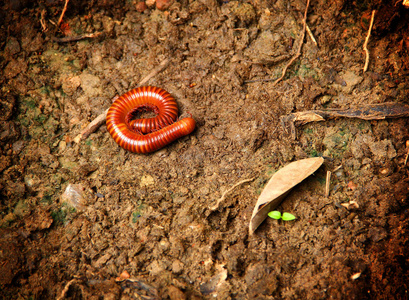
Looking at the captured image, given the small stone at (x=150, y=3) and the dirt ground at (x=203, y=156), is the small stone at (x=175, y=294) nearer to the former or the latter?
the dirt ground at (x=203, y=156)

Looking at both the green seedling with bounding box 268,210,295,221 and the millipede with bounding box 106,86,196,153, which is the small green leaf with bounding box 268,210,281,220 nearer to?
the green seedling with bounding box 268,210,295,221

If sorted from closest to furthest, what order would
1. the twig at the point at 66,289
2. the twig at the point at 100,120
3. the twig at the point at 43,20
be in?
the twig at the point at 66,289
the twig at the point at 100,120
the twig at the point at 43,20

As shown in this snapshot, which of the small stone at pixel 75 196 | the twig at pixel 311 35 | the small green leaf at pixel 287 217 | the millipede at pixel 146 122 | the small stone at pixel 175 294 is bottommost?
the small stone at pixel 175 294

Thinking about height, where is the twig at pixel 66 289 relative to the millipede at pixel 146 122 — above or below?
below

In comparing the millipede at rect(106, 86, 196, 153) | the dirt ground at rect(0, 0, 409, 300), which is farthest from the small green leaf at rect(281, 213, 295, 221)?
the millipede at rect(106, 86, 196, 153)

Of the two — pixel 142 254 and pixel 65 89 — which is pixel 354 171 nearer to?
pixel 142 254

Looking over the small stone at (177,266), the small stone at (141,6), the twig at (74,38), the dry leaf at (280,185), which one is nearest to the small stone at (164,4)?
the small stone at (141,6)

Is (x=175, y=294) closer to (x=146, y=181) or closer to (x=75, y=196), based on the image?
(x=146, y=181)
